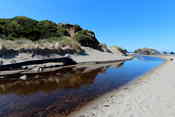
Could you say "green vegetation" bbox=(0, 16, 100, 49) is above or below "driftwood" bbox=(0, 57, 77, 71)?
above

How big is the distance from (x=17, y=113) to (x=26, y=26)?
34.3 m

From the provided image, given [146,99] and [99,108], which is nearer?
[99,108]

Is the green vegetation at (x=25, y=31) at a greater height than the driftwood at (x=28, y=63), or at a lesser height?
greater

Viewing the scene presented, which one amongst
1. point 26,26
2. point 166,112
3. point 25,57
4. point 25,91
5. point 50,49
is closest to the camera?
point 166,112

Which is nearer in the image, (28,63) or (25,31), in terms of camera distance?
(28,63)

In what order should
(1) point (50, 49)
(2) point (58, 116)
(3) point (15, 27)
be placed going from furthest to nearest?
(3) point (15, 27) → (1) point (50, 49) → (2) point (58, 116)

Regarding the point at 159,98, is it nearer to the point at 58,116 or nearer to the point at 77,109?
the point at 77,109

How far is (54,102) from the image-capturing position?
19.6 feet

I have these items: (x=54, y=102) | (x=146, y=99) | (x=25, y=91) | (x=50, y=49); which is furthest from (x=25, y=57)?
(x=146, y=99)

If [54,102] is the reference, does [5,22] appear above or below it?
above

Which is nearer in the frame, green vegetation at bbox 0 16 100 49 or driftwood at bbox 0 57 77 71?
driftwood at bbox 0 57 77 71

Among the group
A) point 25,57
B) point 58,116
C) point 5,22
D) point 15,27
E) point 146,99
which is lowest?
point 58,116

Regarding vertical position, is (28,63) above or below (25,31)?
below

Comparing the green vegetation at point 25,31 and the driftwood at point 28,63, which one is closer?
the driftwood at point 28,63
